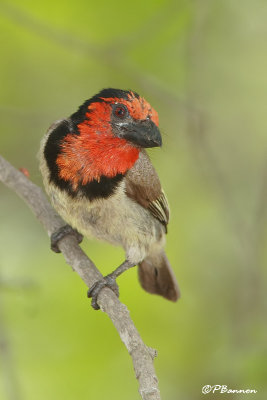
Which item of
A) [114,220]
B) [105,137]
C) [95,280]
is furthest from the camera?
[114,220]

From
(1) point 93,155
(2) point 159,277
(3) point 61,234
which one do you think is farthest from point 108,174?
(2) point 159,277

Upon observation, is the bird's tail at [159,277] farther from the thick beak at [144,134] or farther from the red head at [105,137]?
the thick beak at [144,134]

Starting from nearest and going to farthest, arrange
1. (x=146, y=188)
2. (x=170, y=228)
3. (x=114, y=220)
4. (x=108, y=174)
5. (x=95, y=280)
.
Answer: (x=95, y=280) → (x=108, y=174) → (x=114, y=220) → (x=146, y=188) → (x=170, y=228)

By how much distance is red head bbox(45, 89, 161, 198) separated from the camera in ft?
10.6

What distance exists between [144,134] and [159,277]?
1.53 m

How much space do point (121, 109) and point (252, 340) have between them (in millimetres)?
1486

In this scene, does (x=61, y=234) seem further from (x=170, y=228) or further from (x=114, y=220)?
(x=170, y=228)

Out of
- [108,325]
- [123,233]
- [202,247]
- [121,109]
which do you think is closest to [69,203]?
[123,233]

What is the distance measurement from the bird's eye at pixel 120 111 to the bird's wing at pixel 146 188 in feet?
1.32

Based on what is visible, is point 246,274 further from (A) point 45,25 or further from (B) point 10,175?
(A) point 45,25

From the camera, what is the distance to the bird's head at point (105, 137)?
3.23 meters

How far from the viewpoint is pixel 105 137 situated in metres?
3.26

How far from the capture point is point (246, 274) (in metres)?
4.28

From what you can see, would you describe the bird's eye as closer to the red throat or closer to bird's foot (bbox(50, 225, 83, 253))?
the red throat
